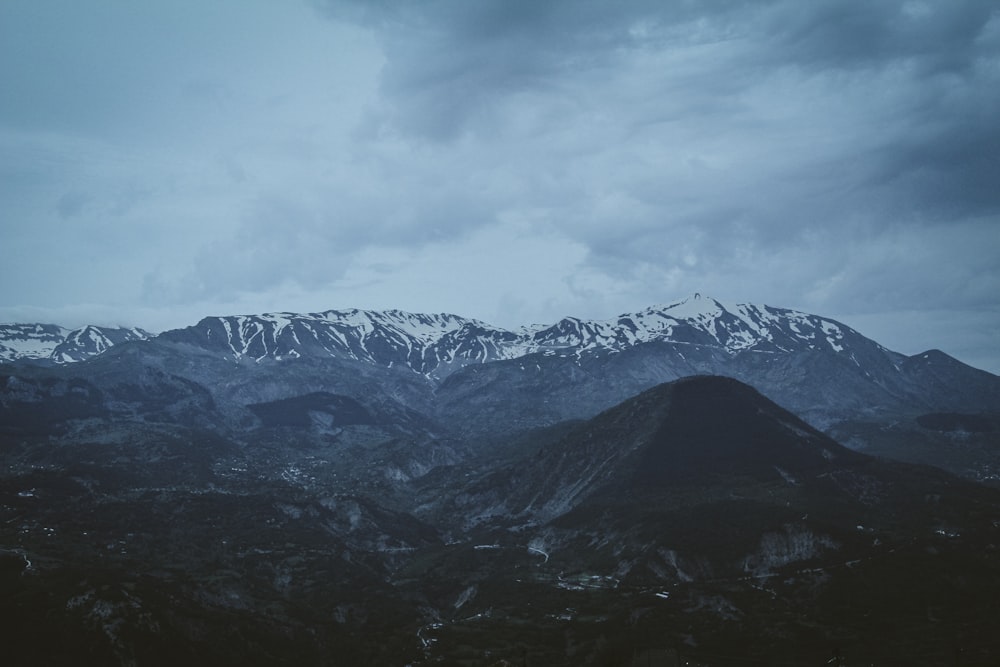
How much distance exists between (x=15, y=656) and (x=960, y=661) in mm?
224934

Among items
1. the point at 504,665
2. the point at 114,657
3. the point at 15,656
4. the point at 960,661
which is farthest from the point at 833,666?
the point at 15,656

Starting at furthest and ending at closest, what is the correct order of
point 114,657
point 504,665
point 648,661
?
1. point 114,657
2. point 648,661
3. point 504,665

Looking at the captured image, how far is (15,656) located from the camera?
7662 inches

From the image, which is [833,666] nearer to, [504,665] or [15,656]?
[504,665]

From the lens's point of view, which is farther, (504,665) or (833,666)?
(833,666)

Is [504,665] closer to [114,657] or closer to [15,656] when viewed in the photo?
[114,657]

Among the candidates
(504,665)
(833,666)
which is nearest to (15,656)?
(504,665)

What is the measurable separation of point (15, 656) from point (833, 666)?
195m

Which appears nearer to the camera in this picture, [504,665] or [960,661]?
[504,665]

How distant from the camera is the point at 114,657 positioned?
19962 centimetres

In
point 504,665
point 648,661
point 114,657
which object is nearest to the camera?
point 504,665

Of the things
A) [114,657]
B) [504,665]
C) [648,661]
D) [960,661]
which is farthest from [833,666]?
[114,657]

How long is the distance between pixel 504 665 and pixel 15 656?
129146mm

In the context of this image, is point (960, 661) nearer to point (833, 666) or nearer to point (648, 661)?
point (833, 666)
